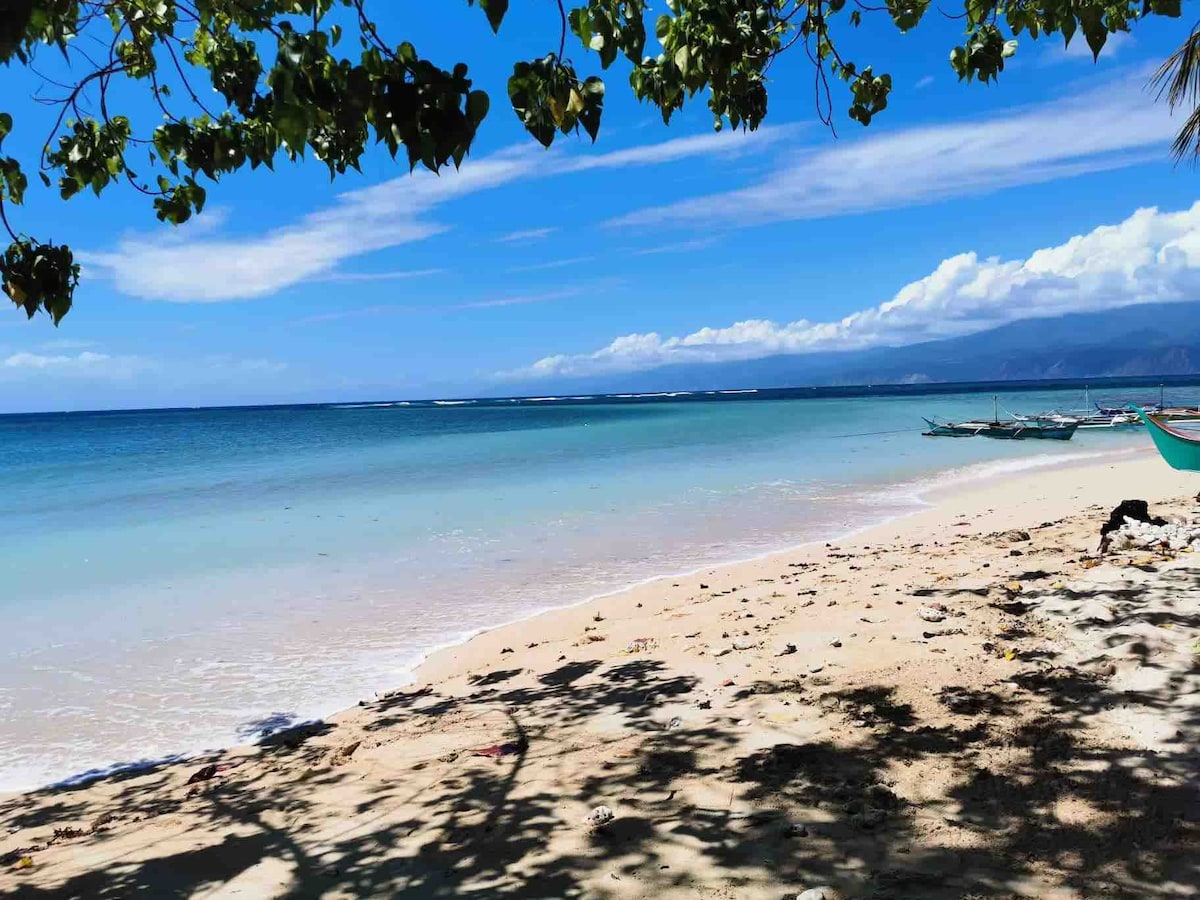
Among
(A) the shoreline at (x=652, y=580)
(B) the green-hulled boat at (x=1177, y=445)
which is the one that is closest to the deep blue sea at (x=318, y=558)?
(A) the shoreline at (x=652, y=580)

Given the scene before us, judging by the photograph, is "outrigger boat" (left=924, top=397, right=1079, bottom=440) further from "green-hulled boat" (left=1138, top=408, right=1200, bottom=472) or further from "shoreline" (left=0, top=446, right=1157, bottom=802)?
"green-hulled boat" (left=1138, top=408, right=1200, bottom=472)

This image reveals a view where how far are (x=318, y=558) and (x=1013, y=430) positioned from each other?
105 feet

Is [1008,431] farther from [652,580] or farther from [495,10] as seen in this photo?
[495,10]

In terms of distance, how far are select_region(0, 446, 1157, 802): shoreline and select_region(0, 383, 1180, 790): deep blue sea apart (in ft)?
0.38

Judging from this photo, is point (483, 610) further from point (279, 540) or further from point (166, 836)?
point (279, 540)

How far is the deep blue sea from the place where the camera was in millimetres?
7066

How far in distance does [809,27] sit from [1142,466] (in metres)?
20.8

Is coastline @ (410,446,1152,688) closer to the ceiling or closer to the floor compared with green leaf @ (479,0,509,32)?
closer to the floor

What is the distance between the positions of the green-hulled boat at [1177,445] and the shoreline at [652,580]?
12.5 ft

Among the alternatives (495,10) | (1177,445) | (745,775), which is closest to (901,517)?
(1177,445)

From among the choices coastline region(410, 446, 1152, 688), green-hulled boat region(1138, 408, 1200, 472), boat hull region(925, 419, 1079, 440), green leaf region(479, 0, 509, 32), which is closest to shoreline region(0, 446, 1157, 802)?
coastline region(410, 446, 1152, 688)

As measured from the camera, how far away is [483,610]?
31.3 ft

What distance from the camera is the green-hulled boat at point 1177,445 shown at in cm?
1505

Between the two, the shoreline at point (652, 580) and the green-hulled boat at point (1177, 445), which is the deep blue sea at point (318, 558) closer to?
the shoreline at point (652, 580)
